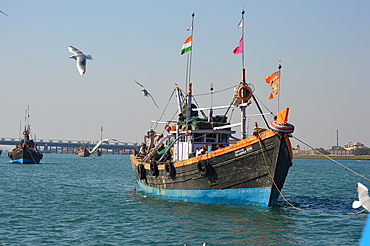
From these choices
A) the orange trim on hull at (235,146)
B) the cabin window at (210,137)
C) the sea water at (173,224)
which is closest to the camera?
the sea water at (173,224)

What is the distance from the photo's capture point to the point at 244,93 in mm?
22859

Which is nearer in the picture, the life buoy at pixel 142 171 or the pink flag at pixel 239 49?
the pink flag at pixel 239 49

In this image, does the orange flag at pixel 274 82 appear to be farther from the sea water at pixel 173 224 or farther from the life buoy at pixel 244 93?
the sea water at pixel 173 224

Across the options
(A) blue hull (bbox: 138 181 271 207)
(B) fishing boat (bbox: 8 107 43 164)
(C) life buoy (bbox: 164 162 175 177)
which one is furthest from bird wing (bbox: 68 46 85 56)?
(B) fishing boat (bbox: 8 107 43 164)

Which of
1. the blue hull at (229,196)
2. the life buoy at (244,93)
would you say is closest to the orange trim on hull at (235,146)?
the blue hull at (229,196)

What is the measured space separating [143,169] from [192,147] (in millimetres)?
5430

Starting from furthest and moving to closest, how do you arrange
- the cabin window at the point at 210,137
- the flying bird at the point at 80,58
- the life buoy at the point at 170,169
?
the cabin window at the point at 210,137, the life buoy at the point at 170,169, the flying bird at the point at 80,58

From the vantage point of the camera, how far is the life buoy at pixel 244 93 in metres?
22.8

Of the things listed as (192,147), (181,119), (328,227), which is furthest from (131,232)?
(181,119)

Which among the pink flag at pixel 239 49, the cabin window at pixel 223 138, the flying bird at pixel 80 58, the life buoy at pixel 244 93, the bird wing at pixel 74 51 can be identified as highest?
the pink flag at pixel 239 49

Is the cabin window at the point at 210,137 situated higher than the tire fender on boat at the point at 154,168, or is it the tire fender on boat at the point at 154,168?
the cabin window at the point at 210,137

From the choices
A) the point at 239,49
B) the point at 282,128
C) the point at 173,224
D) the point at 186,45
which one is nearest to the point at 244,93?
the point at 239,49

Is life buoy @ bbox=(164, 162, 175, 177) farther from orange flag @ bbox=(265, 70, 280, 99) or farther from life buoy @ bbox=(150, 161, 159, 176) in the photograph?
orange flag @ bbox=(265, 70, 280, 99)

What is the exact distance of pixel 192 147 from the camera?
26.0 m
